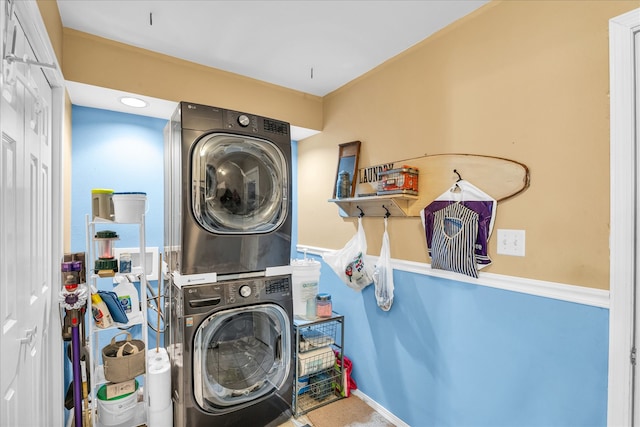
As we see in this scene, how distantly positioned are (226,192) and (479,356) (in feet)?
5.66

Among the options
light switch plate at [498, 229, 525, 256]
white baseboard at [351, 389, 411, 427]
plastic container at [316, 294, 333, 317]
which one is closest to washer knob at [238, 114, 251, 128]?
plastic container at [316, 294, 333, 317]

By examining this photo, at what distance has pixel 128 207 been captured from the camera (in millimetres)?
1835

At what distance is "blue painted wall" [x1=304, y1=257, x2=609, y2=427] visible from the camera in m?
1.37

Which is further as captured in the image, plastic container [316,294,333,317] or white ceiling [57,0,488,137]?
plastic container [316,294,333,317]

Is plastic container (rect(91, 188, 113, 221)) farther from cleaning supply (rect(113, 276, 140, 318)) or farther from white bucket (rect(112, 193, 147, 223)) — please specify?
cleaning supply (rect(113, 276, 140, 318))

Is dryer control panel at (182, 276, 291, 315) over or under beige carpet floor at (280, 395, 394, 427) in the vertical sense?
over

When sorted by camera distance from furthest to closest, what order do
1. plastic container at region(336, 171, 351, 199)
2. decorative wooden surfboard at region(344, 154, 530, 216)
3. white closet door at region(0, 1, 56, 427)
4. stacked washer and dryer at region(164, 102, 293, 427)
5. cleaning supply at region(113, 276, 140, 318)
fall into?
Answer: plastic container at region(336, 171, 351, 199) < cleaning supply at region(113, 276, 140, 318) < stacked washer and dryer at region(164, 102, 293, 427) < decorative wooden surfboard at region(344, 154, 530, 216) < white closet door at region(0, 1, 56, 427)

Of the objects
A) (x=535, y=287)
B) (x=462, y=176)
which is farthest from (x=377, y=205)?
(x=535, y=287)

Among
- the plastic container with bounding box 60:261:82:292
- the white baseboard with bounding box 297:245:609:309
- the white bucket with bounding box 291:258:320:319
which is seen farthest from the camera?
the white bucket with bounding box 291:258:320:319

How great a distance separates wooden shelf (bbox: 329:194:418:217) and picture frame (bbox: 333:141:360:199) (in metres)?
0.11

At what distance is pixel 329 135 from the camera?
296 centimetres

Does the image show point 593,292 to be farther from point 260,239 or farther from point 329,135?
point 329,135

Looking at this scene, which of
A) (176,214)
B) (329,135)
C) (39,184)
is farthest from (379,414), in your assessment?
Result: (39,184)

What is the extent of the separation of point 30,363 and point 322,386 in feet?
6.04
